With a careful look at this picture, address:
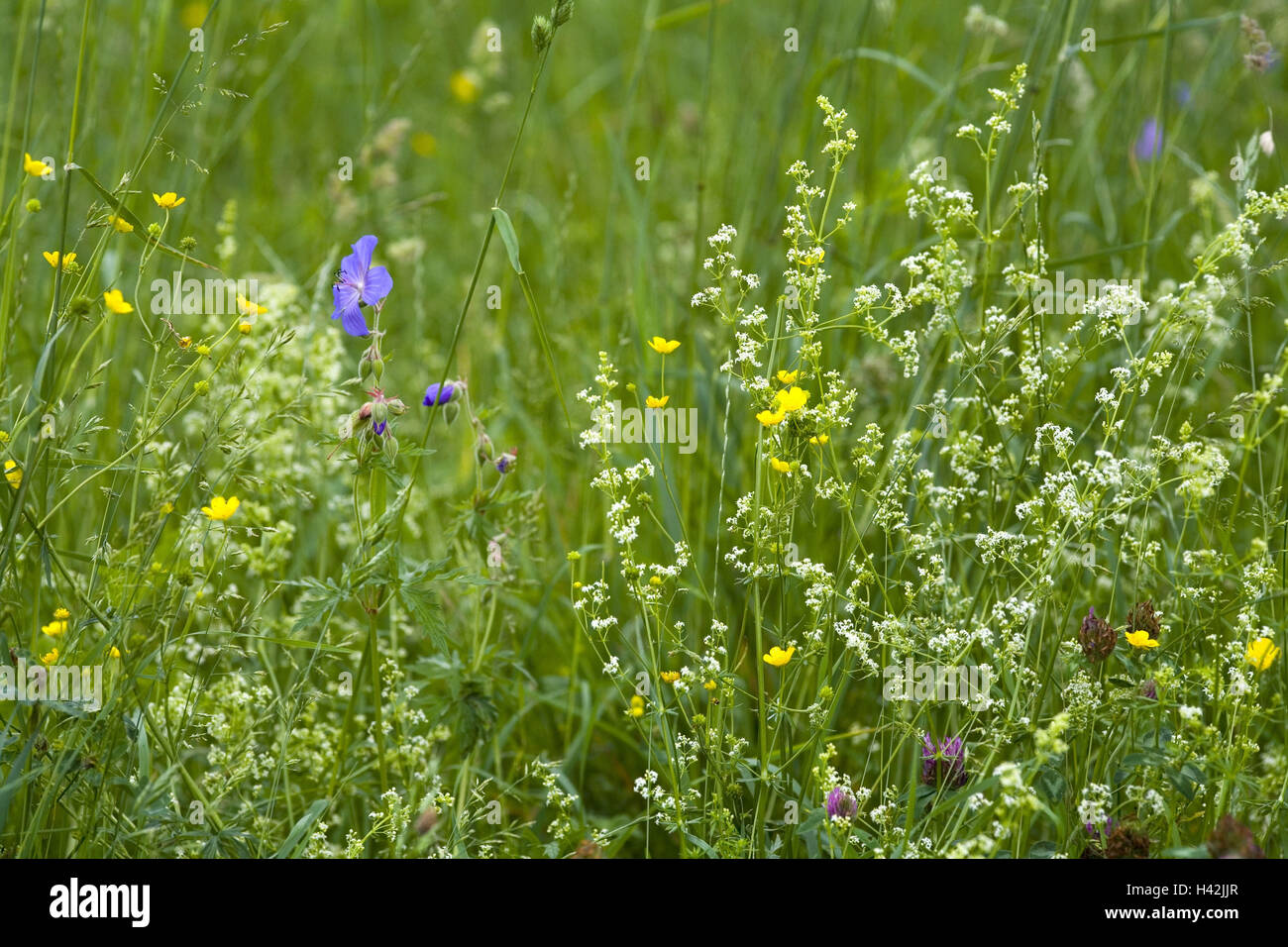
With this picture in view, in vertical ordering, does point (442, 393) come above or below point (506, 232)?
below

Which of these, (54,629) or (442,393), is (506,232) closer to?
(442,393)

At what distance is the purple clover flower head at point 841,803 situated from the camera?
1.42 m

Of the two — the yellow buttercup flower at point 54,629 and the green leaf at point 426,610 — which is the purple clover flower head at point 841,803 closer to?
the green leaf at point 426,610

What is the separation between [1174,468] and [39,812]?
1.90 m

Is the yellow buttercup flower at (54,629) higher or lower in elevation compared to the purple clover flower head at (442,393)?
lower

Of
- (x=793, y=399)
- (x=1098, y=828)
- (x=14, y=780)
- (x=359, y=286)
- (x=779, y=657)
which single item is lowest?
(x=1098, y=828)

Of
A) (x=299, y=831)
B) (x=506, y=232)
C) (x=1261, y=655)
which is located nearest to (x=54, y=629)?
(x=299, y=831)

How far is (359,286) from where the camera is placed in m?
1.59

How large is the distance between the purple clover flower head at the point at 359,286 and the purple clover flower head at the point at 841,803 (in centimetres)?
86

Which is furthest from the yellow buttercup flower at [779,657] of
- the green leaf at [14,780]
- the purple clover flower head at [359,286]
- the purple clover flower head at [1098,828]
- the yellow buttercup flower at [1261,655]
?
the green leaf at [14,780]

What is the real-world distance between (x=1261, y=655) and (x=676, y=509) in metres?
0.75

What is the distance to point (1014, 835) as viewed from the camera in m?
1.50
